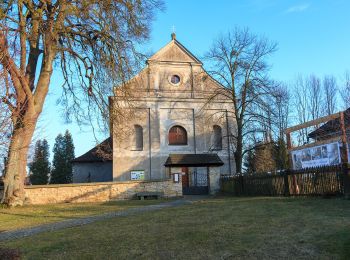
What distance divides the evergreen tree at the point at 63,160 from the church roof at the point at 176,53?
28606 millimetres

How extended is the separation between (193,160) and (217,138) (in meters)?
4.67

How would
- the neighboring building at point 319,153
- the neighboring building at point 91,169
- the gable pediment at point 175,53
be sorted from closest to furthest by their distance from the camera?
the neighboring building at point 319,153, the gable pediment at point 175,53, the neighboring building at point 91,169

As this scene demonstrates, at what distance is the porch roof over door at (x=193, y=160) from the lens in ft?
113

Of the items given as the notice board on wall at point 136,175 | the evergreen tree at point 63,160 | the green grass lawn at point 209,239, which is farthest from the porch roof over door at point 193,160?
the evergreen tree at point 63,160

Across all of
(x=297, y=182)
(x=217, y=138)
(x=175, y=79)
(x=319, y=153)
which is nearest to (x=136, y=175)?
(x=217, y=138)

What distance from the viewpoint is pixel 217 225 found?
9.70 m

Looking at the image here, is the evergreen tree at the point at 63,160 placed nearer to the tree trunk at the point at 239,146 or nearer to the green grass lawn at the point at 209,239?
the tree trunk at the point at 239,146

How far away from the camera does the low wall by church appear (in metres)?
26.5

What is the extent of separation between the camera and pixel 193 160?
35.4 meters

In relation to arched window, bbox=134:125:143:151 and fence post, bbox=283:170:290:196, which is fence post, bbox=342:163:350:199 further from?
arched window, bbox=134:125:143:151

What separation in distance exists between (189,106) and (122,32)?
1806 cm

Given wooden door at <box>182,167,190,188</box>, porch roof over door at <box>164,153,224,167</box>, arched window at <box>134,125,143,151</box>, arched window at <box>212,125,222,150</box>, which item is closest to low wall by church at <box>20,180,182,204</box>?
porch roof over door at <box>164,153,224,167</box>

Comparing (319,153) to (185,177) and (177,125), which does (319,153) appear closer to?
(185,177)

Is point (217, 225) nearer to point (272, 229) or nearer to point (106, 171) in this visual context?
point (272, 229)
